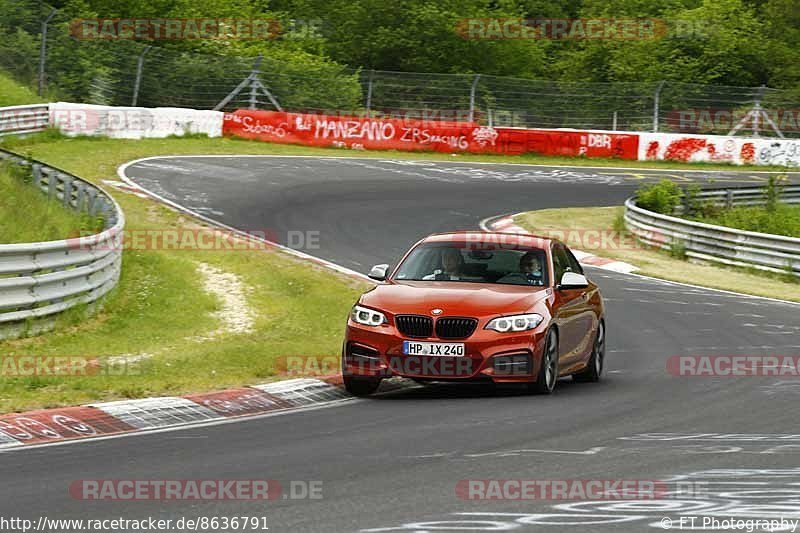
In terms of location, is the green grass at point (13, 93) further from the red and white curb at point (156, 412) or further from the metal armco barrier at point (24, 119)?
the red and white curb at point (156, 412)

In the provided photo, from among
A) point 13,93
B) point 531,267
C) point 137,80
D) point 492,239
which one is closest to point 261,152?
point 137,80

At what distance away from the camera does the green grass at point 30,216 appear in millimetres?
18625

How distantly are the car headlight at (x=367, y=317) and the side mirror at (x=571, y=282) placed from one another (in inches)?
73.6

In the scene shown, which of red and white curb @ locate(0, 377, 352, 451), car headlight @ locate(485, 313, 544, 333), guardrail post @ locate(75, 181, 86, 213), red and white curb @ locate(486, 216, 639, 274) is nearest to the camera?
red and white curb @ locate(0, 377, 352, 451)


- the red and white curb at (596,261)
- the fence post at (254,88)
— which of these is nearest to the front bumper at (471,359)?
the red and white curb at (596,261)

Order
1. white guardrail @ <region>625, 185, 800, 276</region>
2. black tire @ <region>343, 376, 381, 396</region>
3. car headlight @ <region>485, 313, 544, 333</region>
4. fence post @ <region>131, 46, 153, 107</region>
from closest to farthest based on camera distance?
car headlight @ <region>485, 313, 544, 333</region>, black tire @ <region>343, 376, 381, 396</region>, white guardrail @ <region>625, 185, 800, 276</region>, fence post @ <region>131, 46, 153, 107</region>

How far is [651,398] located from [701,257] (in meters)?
16.6

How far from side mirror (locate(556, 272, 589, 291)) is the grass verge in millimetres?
11365

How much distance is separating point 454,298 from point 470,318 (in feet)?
1.09

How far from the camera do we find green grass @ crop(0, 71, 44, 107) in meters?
38.4

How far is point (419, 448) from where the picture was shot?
9008 millimetres

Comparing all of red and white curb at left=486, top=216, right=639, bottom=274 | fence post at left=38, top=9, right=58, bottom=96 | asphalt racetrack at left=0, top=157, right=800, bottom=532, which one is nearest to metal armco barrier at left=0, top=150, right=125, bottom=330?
asphalt racetrack at left=0, top=157, right=800, bottom=532

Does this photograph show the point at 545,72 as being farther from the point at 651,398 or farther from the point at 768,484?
the point at 768,484

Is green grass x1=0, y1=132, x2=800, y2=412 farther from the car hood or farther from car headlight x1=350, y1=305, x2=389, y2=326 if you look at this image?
the car hood
